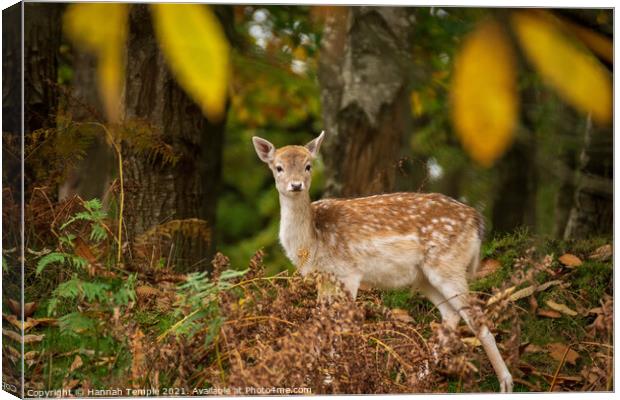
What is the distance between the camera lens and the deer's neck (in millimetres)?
6828

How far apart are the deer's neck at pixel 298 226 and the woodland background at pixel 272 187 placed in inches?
13.6

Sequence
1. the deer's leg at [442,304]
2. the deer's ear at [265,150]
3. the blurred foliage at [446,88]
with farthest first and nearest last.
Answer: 1. the deer's ear at [265,150]
2. the deer's leg at [442,304]
3. the blurred foliage at [446,88]

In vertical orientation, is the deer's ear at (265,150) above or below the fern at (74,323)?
above

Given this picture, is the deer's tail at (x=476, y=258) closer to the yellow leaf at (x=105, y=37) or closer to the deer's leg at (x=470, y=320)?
the deer's leg at (x=470, y=320)

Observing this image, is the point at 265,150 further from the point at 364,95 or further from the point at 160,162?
the point at 364,95

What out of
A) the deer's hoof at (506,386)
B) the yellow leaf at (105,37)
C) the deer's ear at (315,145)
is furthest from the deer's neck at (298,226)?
the deer's hoof at (506,386)

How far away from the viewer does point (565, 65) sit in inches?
209

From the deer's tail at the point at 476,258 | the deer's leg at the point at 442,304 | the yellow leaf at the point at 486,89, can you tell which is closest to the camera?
the yellow leaf at the point at 486,89

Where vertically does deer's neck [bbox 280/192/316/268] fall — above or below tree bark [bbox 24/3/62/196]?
Answer: below

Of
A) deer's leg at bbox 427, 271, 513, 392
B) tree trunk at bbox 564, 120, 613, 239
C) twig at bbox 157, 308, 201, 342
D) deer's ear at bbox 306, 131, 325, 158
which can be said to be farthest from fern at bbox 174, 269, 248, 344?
tree trunk at bbox 564, 120, 613, 239

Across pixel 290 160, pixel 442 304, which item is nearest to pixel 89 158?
pixel 290 160

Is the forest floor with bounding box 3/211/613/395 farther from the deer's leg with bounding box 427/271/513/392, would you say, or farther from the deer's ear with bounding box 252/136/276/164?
the deer's ear with bounding box 252/136/276/164

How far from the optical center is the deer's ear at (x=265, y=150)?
264 inches

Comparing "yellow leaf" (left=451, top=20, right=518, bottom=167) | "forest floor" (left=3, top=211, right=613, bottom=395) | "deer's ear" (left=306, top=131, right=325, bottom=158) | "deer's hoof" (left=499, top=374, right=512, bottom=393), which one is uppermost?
"yellow leaf" (left=451, top=20, right=518, bottom=167)
